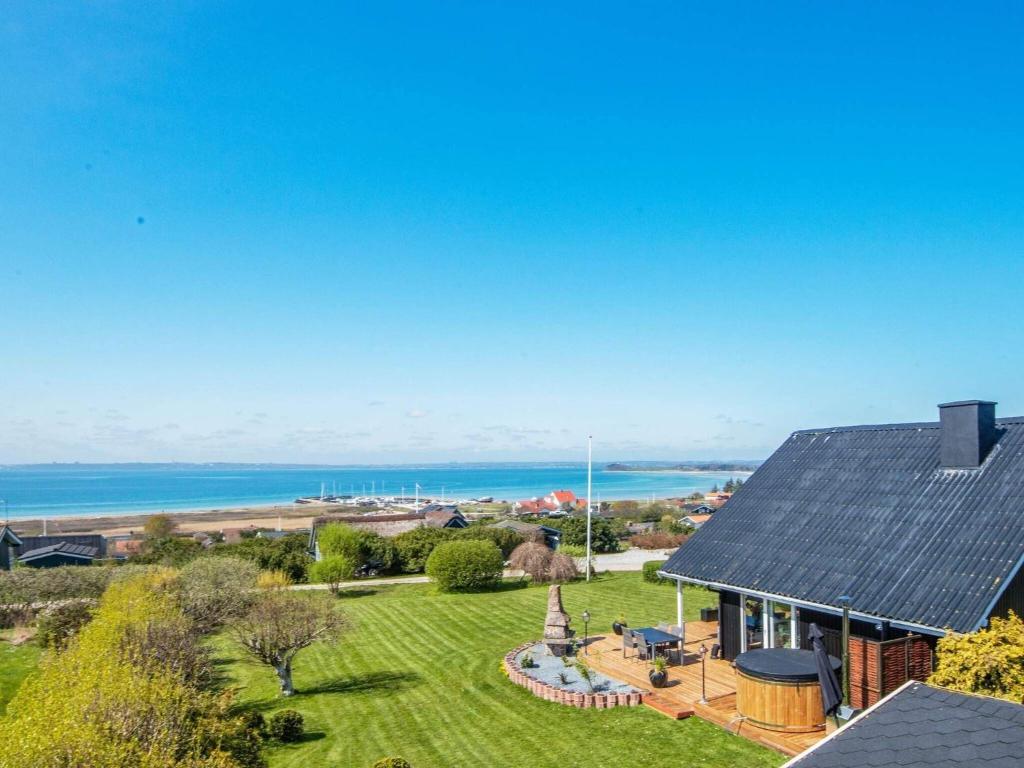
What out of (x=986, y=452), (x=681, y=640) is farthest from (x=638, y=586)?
(x=986, y=452)

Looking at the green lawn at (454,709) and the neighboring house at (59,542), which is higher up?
the green lawn at (454,709)

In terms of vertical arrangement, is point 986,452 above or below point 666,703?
above

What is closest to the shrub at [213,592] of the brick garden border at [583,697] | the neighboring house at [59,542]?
the brick garden border at [583,697]

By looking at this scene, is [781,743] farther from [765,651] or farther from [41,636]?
[41,636]

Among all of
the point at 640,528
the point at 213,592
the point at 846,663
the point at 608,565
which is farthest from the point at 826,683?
the point at 640,528

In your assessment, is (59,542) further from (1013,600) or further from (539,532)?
(1013,600)

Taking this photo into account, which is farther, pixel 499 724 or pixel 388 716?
pixel 388 716

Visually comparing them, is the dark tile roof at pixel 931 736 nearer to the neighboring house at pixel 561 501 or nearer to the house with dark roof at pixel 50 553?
the house with dark roof at pixel 50 553
